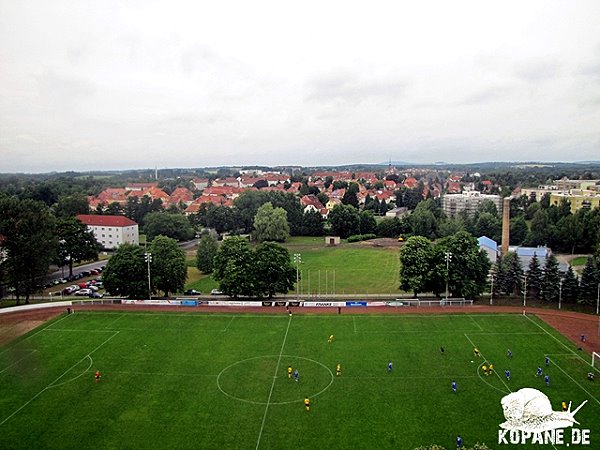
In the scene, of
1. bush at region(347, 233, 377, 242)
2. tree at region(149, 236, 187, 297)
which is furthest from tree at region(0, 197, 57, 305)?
bush at region(347, 233, 377, 242)

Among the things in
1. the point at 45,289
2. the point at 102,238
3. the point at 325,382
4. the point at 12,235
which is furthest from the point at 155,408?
the point at 102,238

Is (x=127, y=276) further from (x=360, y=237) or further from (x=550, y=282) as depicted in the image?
(x=360, y=237)

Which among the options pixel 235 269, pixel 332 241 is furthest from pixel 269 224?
pixel 235 269

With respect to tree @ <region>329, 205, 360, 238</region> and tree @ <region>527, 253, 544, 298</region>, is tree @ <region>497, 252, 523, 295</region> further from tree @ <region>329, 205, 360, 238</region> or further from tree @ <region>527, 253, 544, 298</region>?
tree @ <region>329, 205, 360, 238</region>

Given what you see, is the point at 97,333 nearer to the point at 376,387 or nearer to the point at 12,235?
the point at 12,235

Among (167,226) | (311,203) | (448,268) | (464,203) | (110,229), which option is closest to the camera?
(448,268)

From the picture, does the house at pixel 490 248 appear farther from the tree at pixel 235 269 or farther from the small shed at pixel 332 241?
the tree at pixel 235 269
